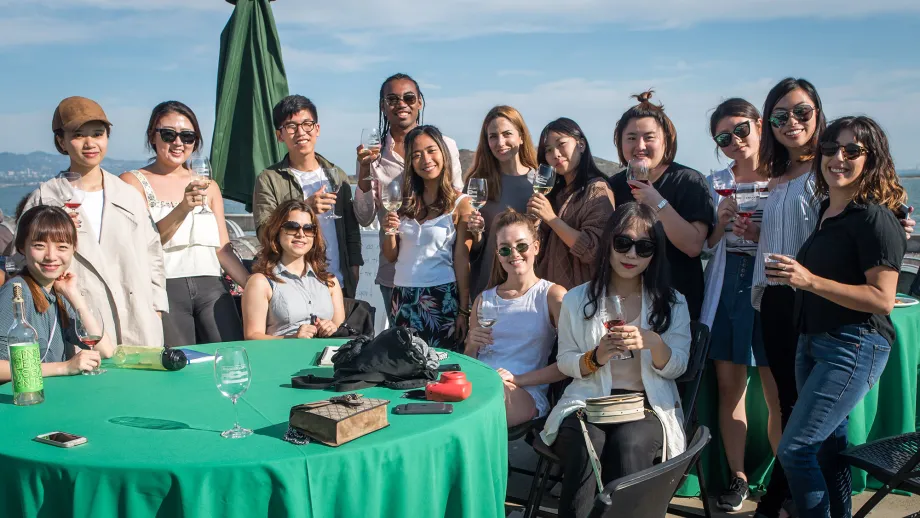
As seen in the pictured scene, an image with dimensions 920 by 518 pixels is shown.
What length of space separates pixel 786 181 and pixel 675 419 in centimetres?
150

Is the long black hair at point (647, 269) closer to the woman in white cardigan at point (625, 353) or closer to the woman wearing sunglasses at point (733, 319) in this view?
the woman in white cardigan at point (625, 353)

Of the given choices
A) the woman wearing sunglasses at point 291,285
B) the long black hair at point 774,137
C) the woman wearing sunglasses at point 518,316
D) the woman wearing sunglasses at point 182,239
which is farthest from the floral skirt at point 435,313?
the long black hair at point 774,137

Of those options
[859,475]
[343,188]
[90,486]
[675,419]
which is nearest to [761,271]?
[675,419]

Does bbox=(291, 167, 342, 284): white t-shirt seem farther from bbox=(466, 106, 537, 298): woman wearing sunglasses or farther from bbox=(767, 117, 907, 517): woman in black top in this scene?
bbox=(767, 117, 907, 517): woman in black top

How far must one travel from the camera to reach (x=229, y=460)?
2.03 meters

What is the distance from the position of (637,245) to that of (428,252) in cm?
149

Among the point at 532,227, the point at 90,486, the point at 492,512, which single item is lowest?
the point at 492,512

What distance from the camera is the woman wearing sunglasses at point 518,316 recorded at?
3.83 meters

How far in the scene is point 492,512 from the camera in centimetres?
260

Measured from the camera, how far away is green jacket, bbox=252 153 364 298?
4805mm

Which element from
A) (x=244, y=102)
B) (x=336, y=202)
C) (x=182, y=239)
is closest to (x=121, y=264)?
(x=182, y=239)

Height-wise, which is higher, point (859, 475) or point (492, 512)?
point (492, 512)

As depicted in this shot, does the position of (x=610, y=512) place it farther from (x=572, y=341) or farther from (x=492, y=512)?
(x=572, y=341)

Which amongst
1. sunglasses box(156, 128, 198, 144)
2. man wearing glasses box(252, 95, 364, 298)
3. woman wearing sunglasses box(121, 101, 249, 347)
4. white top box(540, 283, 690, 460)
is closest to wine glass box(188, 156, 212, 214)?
woman wearing sunglasses box(121, 101, 249, 347)
